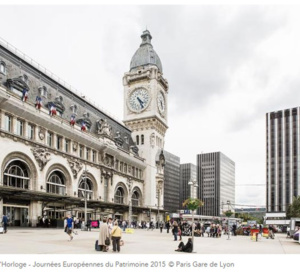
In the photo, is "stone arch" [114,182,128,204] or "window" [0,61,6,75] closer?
"window" [0,61,6,75]

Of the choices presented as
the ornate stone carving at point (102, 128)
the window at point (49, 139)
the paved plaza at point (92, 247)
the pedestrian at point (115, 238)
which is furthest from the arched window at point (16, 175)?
the pedestrian at point (115, 238)

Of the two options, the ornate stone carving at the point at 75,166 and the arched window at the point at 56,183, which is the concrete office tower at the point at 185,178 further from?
the arched window at the point at 56,183

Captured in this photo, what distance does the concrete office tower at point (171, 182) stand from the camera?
6762 inches

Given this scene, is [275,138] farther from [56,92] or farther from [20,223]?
[20,223]

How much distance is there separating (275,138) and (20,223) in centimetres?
10768

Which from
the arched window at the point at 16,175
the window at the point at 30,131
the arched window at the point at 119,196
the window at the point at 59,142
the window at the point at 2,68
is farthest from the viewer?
the arched window at the point at 119,196

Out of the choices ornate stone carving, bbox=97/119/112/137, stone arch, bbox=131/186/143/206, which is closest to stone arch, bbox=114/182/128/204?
stone arch, bbox=131/186/143/206

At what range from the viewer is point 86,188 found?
196 ft

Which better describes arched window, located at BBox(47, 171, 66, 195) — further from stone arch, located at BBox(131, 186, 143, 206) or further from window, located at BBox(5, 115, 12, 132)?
stone arch, located at BBox(131, 186, 143, 206)

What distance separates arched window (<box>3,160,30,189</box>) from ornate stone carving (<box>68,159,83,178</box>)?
884 cm

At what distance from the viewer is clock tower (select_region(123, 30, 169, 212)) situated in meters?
82.6

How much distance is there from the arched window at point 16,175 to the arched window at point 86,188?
12.2m

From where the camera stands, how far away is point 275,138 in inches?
5276
